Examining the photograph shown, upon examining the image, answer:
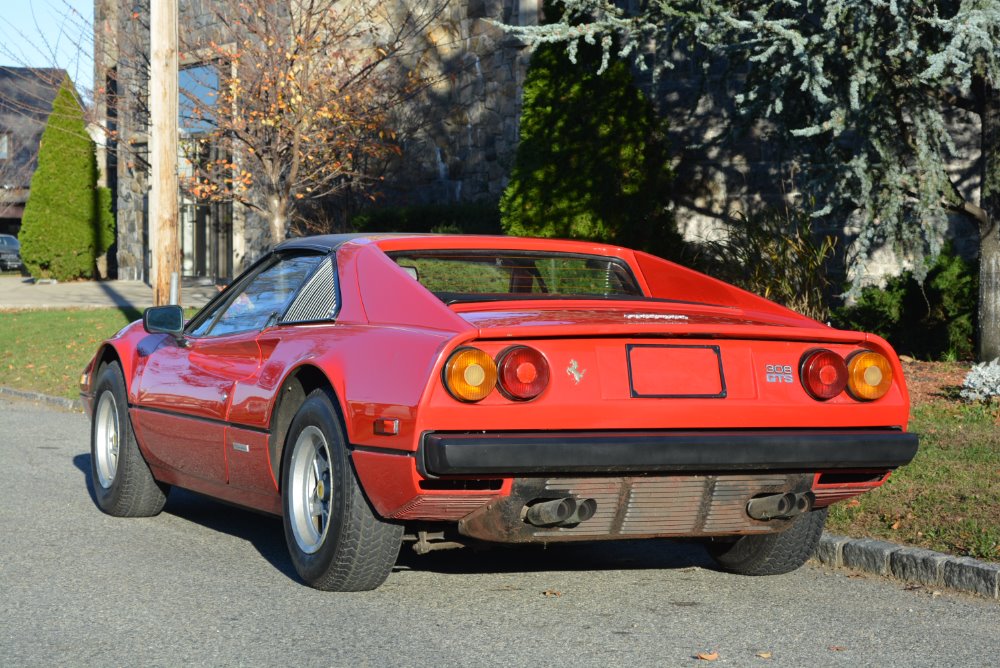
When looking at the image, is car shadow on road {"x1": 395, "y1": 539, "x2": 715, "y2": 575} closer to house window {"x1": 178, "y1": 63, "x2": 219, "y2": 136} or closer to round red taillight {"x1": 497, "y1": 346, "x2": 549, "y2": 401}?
round red taillight {"x1": 497, "y1": 346, "x2": 549, "y2": 401}

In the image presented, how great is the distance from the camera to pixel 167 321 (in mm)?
6965

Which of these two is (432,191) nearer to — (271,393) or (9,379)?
(9,379)

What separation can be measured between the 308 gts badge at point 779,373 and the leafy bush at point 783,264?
8.91 m

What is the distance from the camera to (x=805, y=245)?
580 inches

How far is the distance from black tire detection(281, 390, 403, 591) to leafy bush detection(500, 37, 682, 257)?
10765 millimetres

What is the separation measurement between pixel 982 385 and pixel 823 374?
6.04 m

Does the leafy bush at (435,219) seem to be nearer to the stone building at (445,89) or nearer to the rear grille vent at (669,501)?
the stone building at (445,89)

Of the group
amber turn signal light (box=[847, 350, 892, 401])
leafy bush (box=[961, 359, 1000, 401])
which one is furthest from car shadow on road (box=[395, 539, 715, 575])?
leafy bush (box=[961, 359, 1000, 401])

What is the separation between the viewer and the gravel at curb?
573 cm

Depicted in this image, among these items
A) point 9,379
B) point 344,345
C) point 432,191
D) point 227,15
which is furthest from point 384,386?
point 432,191

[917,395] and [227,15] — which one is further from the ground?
[227,15]

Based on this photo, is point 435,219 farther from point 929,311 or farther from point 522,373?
point 522,373

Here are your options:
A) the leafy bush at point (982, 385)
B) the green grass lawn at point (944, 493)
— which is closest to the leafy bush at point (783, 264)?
the leafy bush at point (982, 385)

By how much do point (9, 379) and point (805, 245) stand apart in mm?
8989
